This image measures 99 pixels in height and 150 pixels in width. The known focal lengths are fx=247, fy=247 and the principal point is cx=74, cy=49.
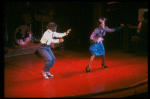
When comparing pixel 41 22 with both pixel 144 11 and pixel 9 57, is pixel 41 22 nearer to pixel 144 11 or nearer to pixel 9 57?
pixel 9 57

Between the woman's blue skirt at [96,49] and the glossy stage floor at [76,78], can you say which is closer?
the glossy stage floor at [76,78]

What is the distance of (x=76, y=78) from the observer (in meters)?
8.12

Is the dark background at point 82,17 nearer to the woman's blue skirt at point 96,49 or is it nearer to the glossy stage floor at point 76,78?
the glossy stage floor at point 76,78

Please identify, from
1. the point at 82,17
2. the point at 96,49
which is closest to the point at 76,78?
the point at 96,49

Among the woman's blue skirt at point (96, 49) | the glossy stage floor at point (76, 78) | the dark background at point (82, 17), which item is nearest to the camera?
the glossy stage floor at point (76, 78)

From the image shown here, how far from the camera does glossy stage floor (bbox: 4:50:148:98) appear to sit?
6727 millimetres

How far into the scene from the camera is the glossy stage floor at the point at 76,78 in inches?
265

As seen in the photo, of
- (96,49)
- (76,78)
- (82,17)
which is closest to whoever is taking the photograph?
(76,78)

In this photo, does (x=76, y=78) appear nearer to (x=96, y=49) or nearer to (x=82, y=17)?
(x=96, y=49)

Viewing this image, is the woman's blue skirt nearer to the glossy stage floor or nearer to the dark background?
the glossy stage floor

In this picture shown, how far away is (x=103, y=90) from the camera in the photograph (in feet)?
22.4

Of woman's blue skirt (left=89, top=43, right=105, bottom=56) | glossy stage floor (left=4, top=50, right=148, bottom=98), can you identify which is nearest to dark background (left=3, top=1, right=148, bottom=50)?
glossy stage floor (left=4, top=50, right=148, bottom=98)

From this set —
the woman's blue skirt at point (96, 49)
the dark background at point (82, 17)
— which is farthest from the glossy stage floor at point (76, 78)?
the dark background at point (82, 17)

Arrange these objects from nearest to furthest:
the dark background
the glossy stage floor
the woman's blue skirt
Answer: the glossy stage floor → the woman's blue skirt → the dark background
